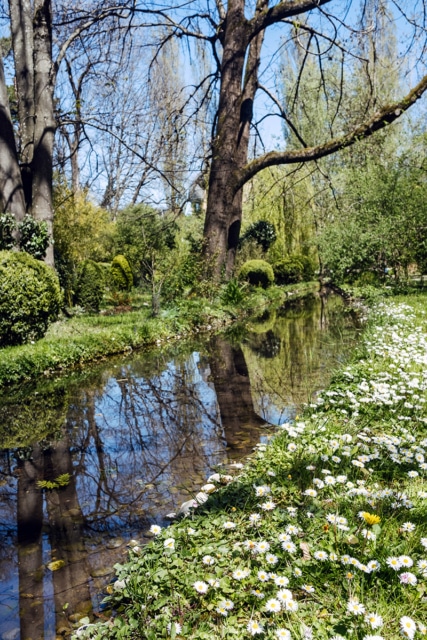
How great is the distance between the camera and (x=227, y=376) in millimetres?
7406

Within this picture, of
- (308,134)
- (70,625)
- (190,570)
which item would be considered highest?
(308,134)

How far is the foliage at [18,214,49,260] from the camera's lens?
10555mm

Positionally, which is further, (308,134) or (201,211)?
(201,211)

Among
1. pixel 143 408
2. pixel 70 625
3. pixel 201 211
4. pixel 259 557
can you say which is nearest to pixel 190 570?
pixel 259 557

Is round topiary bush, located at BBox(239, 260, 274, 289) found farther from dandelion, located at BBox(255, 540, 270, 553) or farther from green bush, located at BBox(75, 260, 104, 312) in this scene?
dandelion, located at BBox(255, 540, 270, 553)

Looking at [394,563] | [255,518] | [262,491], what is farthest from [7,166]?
[394,563]

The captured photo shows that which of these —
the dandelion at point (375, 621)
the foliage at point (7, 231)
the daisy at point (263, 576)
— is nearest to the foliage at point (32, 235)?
the foliage at point (7, 231)

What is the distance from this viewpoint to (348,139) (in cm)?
1085

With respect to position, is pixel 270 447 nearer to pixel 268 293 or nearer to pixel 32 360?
pixel 32 360

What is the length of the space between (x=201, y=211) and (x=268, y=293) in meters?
10.2

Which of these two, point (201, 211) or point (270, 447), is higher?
point (201, 211)

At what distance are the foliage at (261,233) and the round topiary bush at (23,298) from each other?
1613 centimetres

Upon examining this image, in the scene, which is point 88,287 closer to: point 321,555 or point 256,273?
point 256,273

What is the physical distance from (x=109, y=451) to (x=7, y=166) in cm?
834
